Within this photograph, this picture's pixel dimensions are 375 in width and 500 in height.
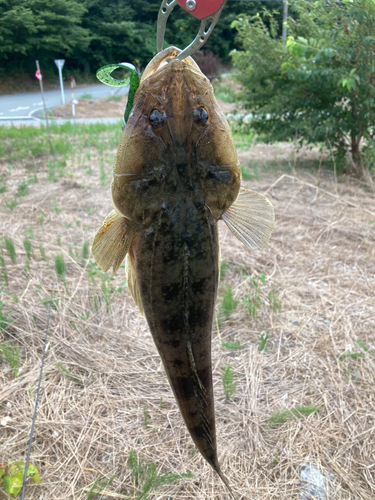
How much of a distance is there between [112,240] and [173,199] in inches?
9.5

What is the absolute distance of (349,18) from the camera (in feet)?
16.5

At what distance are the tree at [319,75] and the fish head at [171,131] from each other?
181 inches

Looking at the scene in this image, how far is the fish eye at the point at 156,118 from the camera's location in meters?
1.03

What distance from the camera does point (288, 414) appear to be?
215cm

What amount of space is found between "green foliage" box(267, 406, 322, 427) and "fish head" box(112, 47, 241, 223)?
1.55 meters

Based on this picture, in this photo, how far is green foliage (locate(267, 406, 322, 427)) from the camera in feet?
6.80

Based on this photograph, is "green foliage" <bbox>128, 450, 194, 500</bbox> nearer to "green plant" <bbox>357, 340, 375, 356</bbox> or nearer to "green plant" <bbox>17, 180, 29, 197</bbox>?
"green plant" <bbox>357, 340, 375, 356</bbox>

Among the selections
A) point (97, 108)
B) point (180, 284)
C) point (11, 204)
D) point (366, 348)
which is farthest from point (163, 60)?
point (97, 108)

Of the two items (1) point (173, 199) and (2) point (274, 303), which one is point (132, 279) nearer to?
(1) point (173, 199)

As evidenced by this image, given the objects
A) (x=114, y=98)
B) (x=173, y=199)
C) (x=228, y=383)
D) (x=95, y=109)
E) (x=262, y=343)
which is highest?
(x=173, y=199)

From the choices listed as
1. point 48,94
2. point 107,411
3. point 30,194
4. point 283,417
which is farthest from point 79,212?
point 48,94

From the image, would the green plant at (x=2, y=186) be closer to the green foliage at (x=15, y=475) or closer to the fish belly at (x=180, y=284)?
the green foliage at (x=15, y=475)

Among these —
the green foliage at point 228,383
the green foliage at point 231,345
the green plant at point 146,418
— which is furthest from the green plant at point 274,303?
the green plant at point 146,418

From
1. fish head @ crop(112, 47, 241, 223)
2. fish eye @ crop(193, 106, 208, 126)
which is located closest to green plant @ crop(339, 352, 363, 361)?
fish head @ crop(112, 47, 241, 223)
